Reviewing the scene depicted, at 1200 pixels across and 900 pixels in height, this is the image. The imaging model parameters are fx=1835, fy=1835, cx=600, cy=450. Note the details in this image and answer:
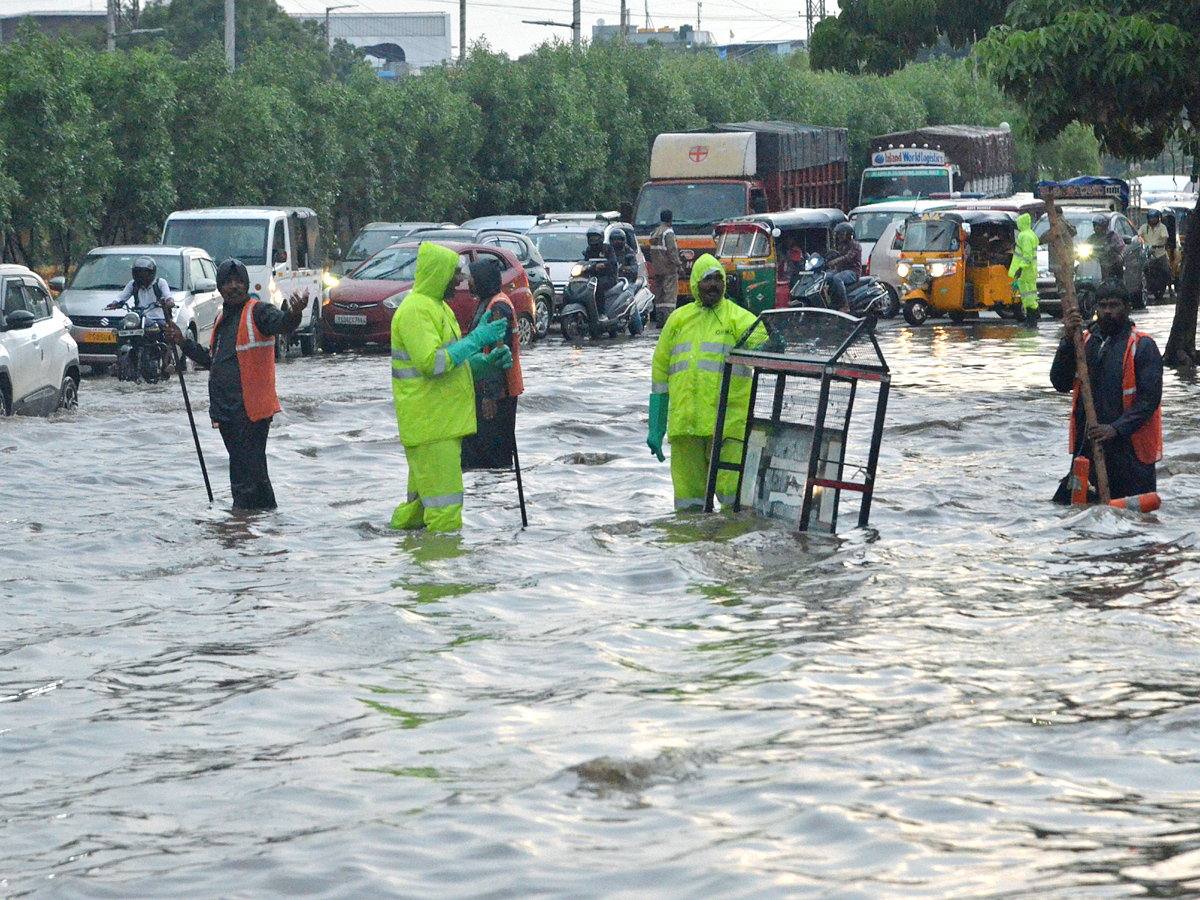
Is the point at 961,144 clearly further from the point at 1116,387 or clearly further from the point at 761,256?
the point at 1116,387

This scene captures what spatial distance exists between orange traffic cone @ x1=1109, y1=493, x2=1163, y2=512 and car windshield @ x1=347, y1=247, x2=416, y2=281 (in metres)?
15.8

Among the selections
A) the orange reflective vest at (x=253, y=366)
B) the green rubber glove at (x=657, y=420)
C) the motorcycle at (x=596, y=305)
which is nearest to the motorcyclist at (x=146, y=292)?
the motorcycle at (x=596, y=305)

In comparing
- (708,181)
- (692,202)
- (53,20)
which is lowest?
(692,202)

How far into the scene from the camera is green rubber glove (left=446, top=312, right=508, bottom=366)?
9445 millimetres

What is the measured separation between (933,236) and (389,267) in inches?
373

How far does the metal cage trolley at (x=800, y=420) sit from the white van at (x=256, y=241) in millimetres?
14881

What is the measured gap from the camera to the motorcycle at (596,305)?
2702cm

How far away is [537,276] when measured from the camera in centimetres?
2745

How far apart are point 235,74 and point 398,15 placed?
11618 cm

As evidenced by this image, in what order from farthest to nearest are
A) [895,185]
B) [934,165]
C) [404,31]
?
[404,31]
[934,165]
[895,185]

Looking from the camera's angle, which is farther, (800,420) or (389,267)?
(389,267)

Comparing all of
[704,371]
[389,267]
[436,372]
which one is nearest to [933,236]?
[389,267]

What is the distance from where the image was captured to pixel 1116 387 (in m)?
9.98

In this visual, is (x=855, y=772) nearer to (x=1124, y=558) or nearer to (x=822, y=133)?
(x=1124, y=558)
